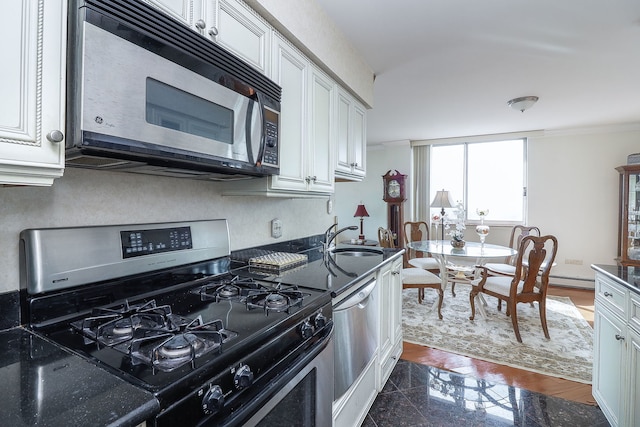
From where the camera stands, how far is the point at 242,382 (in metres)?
0.75

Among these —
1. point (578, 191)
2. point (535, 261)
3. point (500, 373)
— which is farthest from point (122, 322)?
point (578, 191)

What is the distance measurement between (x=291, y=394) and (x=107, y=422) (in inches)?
22.4

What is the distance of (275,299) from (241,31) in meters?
1.09

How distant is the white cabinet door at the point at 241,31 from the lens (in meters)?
1.14

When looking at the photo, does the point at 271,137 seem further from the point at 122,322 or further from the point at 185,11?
the point at 122,322

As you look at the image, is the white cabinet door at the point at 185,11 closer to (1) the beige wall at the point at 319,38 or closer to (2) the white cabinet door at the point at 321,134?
(1) the beige wall at the point at 319,38

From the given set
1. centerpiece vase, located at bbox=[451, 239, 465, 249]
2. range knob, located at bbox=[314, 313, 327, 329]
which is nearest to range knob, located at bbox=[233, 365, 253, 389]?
range knob, located at bbox=[314, 313, 327, 329]

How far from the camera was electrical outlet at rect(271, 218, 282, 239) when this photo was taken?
1958mm

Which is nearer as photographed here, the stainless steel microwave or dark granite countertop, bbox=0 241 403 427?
dark granite countertop, bbox=0 241 403 427

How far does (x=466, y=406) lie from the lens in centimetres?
187

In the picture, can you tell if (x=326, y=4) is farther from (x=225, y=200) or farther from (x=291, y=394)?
(x=291, y=394)

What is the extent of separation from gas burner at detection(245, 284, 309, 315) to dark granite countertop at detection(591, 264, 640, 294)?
147cm

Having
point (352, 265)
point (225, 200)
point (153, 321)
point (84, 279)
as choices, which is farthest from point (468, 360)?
point (84, 279)

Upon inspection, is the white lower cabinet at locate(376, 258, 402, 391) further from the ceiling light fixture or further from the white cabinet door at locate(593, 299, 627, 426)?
the ceiling light fixture
